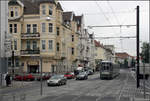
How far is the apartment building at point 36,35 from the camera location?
4759 cm

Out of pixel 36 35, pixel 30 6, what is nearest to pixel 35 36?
pixel 36 35

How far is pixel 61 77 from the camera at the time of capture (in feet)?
105

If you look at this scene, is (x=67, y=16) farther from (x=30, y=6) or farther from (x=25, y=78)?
(x=25, y=78)

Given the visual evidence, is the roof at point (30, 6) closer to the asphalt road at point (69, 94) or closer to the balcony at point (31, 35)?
the balcony at point (31, 35)

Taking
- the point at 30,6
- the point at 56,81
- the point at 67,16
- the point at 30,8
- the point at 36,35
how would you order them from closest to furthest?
the point at 56,81 < the point at 36,35 < the point at 30,8 < the point at 30,6 < the point at 67,16

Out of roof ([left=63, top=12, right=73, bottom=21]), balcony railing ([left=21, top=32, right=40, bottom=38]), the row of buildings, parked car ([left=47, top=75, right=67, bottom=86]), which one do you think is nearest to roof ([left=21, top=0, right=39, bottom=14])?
the row of buildings

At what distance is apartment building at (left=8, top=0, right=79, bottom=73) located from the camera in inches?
1874

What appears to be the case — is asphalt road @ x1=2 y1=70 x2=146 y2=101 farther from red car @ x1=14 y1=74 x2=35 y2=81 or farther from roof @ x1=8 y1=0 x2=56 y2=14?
roof @ x1=8 y1=0 x2=56 y2=14

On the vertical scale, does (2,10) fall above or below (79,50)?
above

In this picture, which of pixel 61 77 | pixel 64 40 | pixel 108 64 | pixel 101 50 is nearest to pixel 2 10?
pixel 61 77

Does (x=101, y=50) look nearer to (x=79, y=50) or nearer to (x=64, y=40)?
(x=79, y=50)

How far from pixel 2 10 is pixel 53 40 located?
18.4m

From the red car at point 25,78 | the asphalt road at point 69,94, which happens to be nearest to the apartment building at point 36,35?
the red car at point 25,78

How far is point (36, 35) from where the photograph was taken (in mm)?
47750
